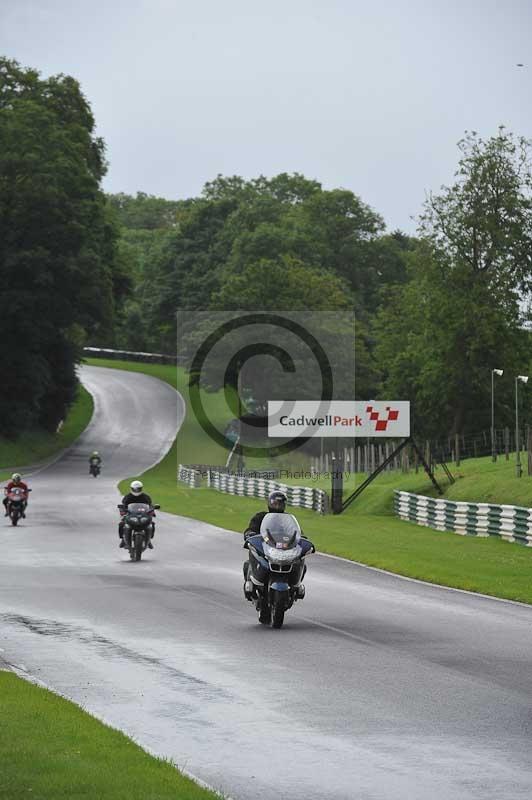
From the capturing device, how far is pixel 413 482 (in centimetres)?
5200

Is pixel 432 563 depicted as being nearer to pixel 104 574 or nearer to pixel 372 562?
pixel 372 562

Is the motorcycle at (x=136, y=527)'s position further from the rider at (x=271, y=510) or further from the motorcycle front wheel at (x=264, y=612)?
the motorcycle front wheel at (x=264, y=612)

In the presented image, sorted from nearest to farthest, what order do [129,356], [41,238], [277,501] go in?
[277,501]
[41,238]
[129,356]

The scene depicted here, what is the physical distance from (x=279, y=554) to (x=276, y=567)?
0.18m

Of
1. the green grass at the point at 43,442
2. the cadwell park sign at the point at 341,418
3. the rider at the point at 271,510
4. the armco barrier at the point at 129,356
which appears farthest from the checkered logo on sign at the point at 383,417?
the armco barrier at the point at 129,356

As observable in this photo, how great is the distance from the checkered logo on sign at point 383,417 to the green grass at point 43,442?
29.1 m

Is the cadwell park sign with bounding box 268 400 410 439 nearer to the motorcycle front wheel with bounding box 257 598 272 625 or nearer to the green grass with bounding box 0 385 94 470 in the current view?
the green grass with bounding box 0 385 94 470

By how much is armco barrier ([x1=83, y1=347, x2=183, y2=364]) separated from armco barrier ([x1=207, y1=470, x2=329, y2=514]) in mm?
84366

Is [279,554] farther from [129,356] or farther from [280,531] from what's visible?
[129,356]

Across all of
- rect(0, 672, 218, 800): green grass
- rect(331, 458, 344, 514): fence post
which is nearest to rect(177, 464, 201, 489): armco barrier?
rect(331, 458, 344, 514): fence post

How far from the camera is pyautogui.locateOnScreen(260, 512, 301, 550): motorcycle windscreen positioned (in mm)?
18609

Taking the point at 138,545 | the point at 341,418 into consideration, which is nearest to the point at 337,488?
the point at 138,545

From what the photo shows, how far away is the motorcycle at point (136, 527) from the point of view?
30.7m

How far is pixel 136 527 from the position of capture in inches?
1222
